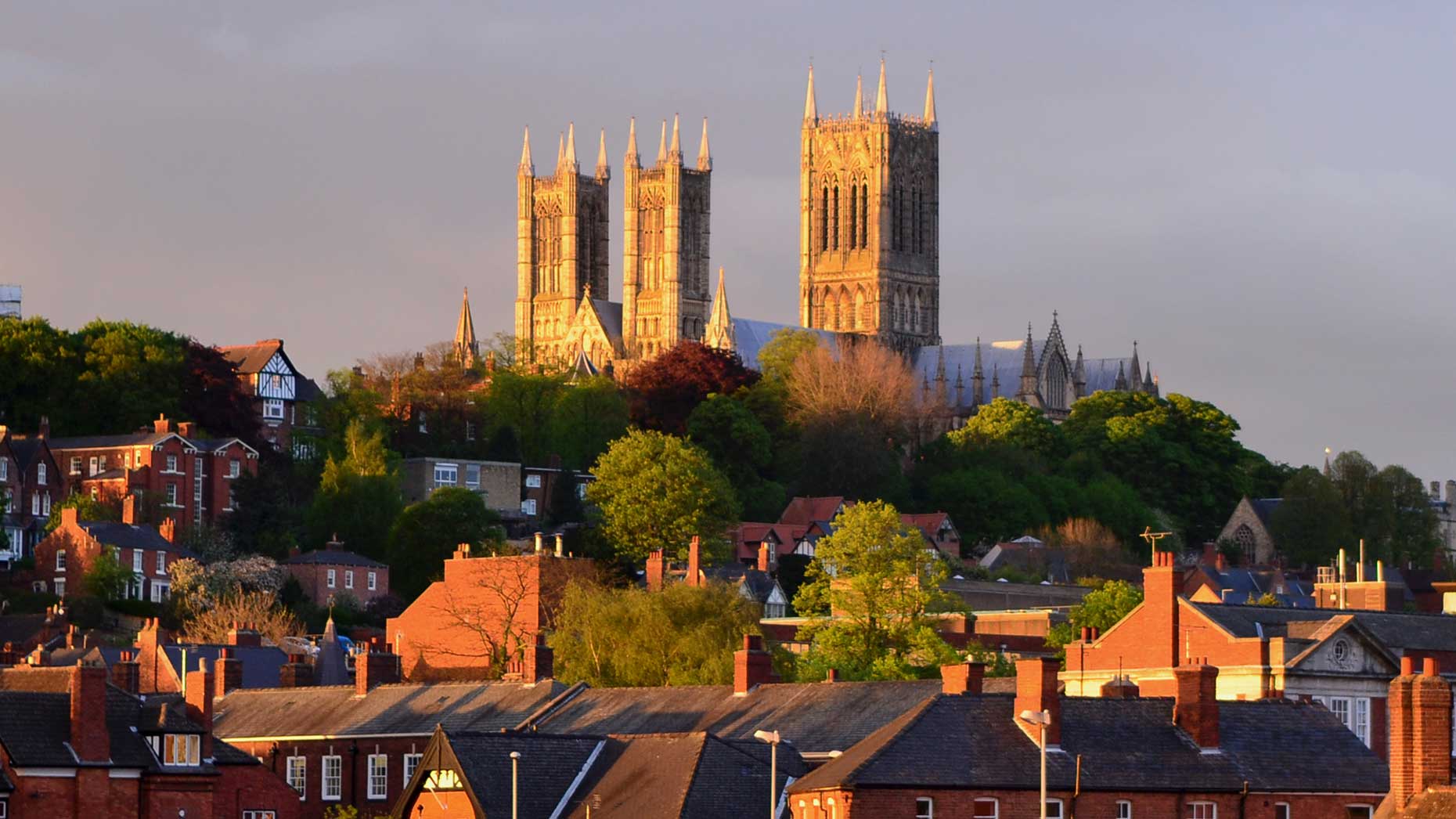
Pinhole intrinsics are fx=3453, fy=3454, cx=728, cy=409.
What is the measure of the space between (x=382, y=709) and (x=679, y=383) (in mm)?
88726

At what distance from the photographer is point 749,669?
210 feet

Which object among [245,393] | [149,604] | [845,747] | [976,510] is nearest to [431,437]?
[245,393]

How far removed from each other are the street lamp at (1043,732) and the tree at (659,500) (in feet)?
235

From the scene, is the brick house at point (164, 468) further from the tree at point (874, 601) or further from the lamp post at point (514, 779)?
the lamp post at point (514, 779)

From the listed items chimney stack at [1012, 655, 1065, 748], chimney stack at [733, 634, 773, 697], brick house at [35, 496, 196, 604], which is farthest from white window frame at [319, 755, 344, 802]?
brick house at [35, 496, 196, 604]

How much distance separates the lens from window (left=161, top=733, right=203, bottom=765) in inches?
2292

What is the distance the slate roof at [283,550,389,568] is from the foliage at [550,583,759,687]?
3663 centimetres

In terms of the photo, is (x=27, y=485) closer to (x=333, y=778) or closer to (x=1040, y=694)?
(x=333, y=778)

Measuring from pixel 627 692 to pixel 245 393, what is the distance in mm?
78879

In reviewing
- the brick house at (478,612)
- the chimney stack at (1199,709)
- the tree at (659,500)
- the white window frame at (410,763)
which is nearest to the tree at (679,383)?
the tree at (659,500)

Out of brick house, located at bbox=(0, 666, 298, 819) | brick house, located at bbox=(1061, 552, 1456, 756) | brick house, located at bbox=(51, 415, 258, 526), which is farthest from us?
brick house, located at bbox=(51, 415, 258, 526)

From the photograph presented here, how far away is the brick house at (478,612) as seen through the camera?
9650 centimetres

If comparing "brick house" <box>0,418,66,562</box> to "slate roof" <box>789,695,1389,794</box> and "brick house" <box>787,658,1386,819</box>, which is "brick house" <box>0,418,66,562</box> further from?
"slate roof" <box>789,695,1389,794</box>

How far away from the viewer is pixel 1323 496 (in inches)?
6019
